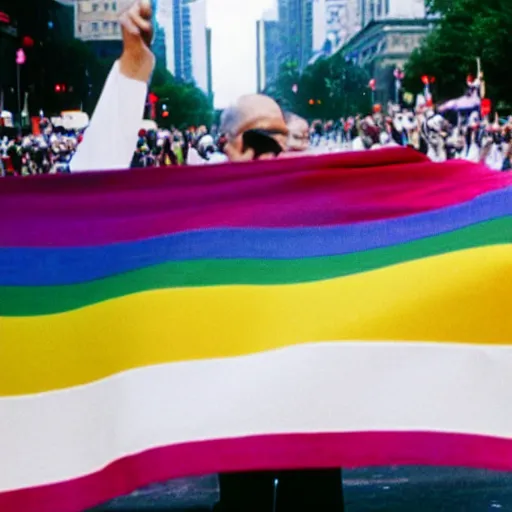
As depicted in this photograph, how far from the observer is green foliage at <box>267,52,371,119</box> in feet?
13.1

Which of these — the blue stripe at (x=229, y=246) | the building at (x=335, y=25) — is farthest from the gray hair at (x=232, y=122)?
the building at (x=335, y=25)

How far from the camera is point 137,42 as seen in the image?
3100mm

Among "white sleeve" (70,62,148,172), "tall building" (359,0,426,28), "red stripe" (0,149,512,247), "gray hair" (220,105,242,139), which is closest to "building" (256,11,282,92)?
"tall building" (359,0,426,28)

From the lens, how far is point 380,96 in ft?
15.8

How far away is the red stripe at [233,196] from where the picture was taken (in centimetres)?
242

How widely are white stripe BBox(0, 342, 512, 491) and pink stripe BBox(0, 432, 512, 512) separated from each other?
17mm

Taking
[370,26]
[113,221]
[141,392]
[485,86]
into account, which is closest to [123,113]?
[113,221]

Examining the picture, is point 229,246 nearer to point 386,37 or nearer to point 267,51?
point 267,51

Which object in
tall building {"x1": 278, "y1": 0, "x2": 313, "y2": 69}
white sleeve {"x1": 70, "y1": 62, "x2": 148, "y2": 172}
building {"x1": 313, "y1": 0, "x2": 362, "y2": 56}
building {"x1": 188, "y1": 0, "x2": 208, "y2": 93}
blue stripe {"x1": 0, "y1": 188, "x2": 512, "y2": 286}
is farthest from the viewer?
building {"x1": 313, "y1": 0, "x2": 362, "y2": 56}

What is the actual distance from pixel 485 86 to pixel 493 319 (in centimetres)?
330

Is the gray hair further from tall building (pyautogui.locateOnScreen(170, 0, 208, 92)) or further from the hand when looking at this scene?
tall building (pyautogui.locateOnScreen(170, 0, 208, 92))

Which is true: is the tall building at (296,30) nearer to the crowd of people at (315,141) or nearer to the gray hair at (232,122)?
the crowd of people at (315,141)

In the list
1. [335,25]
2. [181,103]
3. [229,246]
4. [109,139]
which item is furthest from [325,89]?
[229,246]

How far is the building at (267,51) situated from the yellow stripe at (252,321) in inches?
64.8
